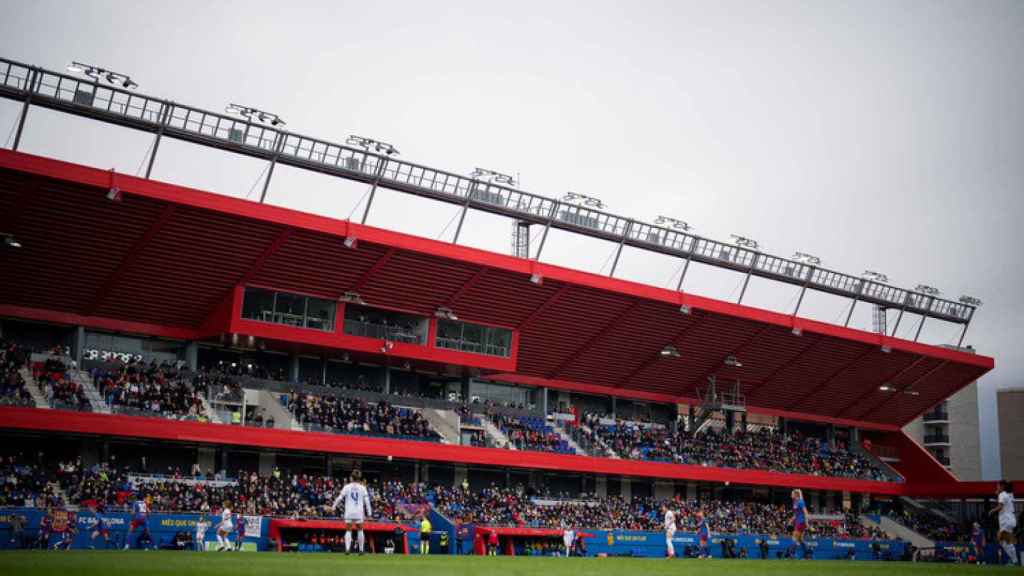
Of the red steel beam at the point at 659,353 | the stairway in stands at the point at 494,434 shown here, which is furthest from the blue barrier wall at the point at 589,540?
the red steel beam at the point at 659,353

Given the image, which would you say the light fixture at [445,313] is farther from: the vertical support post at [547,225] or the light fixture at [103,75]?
the light fixture at [103,75]

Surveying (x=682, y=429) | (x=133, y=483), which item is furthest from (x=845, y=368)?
(x=133, y=483)

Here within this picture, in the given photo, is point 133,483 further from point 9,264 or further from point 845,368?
point 845,368

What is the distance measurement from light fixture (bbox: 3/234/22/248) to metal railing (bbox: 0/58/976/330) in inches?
237

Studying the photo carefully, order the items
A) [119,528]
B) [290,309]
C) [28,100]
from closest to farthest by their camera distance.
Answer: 1. [119,528]
2. [28,100]
3. [290,309]

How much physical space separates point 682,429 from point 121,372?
3963cm

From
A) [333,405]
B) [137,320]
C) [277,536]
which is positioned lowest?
[277,536]

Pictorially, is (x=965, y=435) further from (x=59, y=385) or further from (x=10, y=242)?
(x=10, y=242)

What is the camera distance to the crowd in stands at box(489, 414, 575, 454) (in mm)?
60812

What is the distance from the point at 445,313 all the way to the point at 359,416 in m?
7.61

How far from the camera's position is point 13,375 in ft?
145

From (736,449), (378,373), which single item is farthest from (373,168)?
(736,449)

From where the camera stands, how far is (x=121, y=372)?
164 ft

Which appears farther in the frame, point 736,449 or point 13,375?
point 736,449
